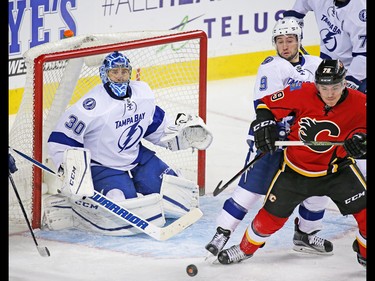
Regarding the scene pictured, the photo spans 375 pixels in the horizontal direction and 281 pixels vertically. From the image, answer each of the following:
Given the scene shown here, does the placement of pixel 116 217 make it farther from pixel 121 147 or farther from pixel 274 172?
pixel 274 172

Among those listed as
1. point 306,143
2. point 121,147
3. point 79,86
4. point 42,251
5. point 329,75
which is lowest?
point 42,251

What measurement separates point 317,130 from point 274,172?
1.14 ft

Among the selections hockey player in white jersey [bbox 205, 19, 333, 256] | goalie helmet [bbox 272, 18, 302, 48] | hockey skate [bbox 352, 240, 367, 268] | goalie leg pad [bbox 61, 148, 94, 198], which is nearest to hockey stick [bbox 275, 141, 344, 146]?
hockey player in white jersey [bbox 205, 19, 333, 256]

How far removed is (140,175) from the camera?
5.34 m

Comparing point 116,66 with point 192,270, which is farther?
point 116,66

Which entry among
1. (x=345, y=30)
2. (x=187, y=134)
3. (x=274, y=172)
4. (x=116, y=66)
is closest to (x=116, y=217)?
(x=187, y=134)

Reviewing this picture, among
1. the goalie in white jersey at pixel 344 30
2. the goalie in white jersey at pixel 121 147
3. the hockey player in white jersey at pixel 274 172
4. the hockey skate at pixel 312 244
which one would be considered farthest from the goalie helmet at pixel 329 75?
the goalie in white jersey at pixel 344 30

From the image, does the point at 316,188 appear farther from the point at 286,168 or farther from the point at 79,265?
the point at 79,265

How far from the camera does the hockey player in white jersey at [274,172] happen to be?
4637mm

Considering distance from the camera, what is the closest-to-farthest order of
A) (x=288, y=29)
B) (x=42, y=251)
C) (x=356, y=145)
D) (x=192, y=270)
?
(x=356, y=145) < (x=192, y=270) < (x=42, y=251) < (x=288, y=29)

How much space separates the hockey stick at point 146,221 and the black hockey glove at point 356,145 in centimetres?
81

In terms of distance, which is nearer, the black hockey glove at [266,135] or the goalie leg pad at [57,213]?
the black hockey glove at [266,135]

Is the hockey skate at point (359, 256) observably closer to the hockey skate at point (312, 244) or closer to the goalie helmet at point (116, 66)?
the hockey skate at point (312, 244)

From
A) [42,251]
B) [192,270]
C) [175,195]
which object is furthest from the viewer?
[175,195]
